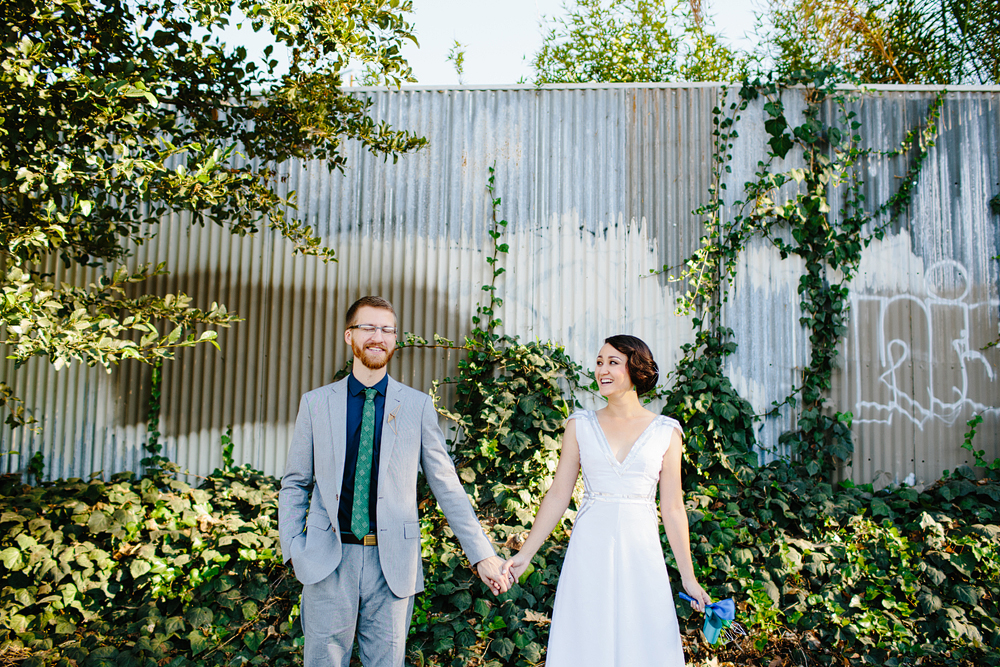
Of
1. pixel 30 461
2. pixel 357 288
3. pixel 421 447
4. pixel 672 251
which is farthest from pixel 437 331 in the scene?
pixel 30 461

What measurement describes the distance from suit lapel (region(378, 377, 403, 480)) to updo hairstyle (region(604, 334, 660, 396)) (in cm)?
112

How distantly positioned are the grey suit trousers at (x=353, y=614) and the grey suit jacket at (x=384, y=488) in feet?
0.22

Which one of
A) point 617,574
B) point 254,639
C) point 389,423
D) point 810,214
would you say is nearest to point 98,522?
point 254,639

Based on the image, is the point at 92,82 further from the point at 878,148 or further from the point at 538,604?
the point at 878,148

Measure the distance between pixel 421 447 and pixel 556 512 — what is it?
76 centimetres

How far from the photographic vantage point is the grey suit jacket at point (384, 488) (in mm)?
2678

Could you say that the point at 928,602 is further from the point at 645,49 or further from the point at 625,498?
the point at 645,49

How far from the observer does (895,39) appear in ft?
32.9

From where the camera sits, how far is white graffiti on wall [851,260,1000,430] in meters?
5.69

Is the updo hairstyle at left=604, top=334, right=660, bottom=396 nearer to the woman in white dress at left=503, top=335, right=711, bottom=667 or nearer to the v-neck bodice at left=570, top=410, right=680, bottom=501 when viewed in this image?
the woman in white dress at left=503, top=335, right=711, bottom=667

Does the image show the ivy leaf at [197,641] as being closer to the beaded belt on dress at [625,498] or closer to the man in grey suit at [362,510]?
the man in grey suit at [362,510]

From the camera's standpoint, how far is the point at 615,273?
19.6ft

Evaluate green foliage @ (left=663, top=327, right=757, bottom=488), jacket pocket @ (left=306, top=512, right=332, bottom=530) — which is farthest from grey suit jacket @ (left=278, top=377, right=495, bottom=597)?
green foliage @ (left=663, top=327, right=757, bottom=488)

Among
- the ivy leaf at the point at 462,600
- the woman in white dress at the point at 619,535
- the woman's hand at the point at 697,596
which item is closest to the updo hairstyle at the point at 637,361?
the woman in white dress at the point at 619,535
